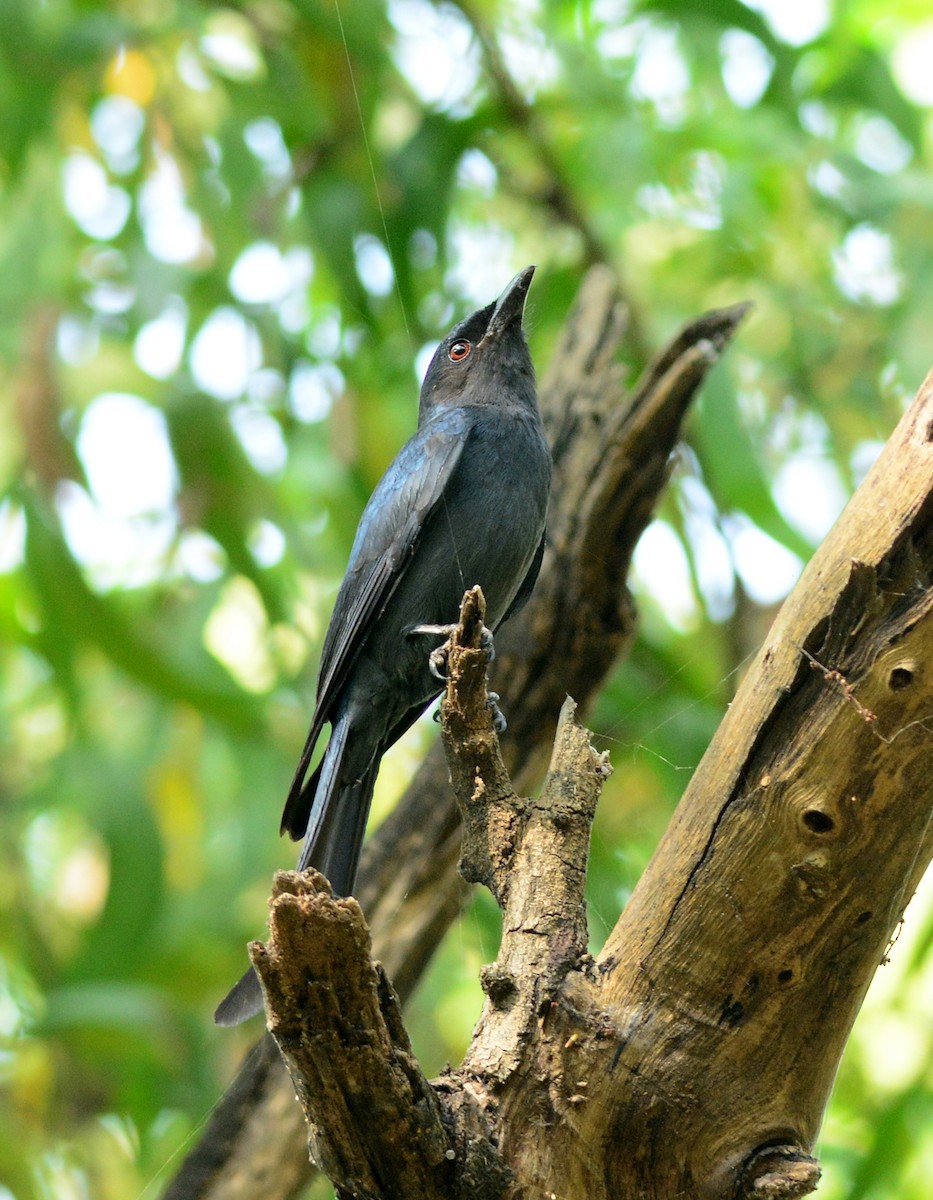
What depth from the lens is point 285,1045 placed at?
6.63 feet

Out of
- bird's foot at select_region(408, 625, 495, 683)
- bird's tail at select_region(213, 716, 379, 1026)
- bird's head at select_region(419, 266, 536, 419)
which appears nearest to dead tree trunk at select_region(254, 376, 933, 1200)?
bird's foot at select_region(408, 625, 495, 683)

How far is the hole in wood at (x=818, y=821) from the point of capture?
218cm

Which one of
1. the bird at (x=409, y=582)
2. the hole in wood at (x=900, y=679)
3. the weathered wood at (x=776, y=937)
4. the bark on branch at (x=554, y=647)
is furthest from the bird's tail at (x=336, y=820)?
the hole in wood at (x=900, y=679)

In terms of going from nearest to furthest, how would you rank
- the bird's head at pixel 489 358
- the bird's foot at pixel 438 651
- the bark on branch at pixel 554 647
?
the bird's foot at pixel 438 651
the bird's head at pixel 489 358
the bark on branch at pixel 554 647

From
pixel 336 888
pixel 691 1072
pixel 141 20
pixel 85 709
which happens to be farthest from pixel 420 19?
pixel 691 1072

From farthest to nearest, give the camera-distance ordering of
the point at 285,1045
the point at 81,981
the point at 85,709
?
the point at 85,709, the point at 81,981, the point at 285,1045

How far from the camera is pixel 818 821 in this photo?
2189 millimetres

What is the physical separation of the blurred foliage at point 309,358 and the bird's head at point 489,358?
0.19 metres

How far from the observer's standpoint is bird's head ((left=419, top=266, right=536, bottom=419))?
3.97 meters

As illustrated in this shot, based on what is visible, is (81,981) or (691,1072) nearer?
(691,1072)

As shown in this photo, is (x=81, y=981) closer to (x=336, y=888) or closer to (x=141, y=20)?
(x=336, y=888)

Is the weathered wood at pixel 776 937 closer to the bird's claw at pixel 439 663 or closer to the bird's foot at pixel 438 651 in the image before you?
the bird's foot at pixel 438 651

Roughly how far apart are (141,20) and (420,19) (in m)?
1.39

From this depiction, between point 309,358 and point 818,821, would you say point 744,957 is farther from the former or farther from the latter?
point 309,358
